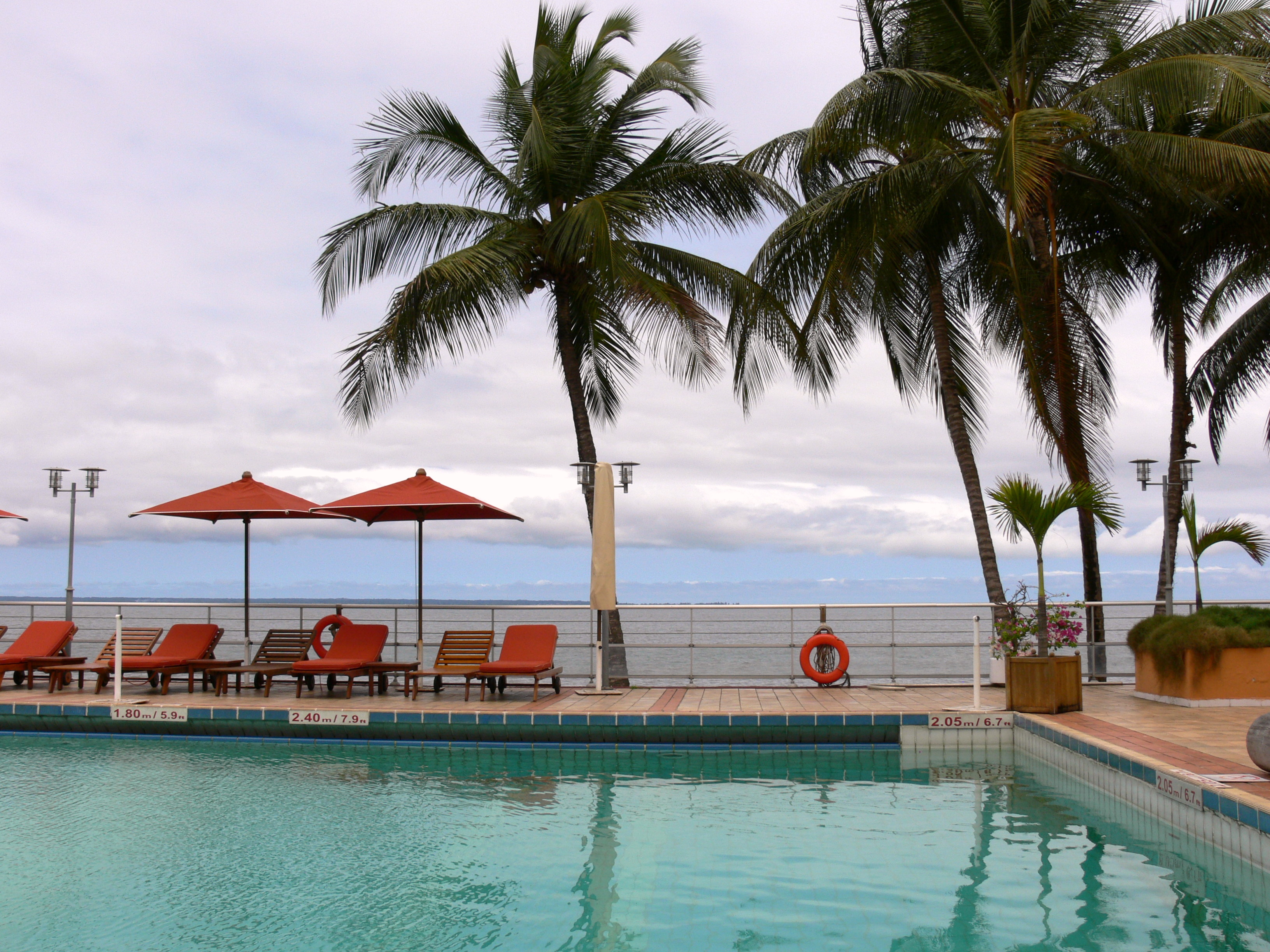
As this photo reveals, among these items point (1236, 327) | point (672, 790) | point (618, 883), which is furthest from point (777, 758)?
point (1236, 327)

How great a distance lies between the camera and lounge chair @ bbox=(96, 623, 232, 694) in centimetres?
1028

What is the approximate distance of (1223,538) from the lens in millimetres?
10859

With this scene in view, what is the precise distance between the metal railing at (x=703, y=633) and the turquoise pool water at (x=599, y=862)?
2.11m

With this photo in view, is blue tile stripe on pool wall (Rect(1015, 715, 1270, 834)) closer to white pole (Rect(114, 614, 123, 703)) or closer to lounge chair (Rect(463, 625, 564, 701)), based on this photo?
lounge chair (Rect(463, 625, 564, 701))

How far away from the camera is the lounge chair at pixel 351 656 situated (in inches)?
390

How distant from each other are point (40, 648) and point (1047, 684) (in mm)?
10327

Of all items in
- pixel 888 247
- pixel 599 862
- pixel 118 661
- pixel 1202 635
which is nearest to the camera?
pixel 599 862

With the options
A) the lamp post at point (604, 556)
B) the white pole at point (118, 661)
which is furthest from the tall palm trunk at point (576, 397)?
the white pole at point (118, 661)

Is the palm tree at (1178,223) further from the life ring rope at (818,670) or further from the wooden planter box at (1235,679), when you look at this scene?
the life ring rope at (818,670)

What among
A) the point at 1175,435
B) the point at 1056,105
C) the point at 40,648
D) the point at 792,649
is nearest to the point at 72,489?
the point at 40,648

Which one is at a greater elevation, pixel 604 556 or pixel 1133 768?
pixel 604 556

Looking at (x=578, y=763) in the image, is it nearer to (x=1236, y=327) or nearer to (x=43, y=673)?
(x=43, y=673)

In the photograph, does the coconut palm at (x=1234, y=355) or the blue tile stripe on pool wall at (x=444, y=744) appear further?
the coconut palm at (x=1234, y=355)

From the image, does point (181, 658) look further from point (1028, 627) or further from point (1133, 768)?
point (1133, 768)
